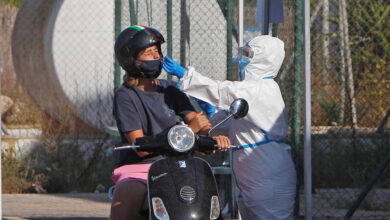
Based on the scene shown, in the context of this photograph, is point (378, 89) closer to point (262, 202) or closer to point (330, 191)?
point (330, 191)

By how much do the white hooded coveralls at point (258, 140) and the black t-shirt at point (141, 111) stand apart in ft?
0.66

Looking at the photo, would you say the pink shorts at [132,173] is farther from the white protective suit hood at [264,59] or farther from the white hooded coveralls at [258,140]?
the white protective suit hood at [264,59]

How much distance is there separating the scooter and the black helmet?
0.63 m

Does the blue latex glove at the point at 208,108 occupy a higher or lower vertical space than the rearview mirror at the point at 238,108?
lower

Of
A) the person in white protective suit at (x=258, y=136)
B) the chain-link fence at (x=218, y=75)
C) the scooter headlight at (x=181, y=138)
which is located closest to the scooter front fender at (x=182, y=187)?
the scooter headlight at (x=181, y=138)

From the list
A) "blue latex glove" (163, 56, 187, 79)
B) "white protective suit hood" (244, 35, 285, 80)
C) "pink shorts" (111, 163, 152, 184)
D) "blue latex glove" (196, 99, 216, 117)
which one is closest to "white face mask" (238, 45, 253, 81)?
"white protective suit hood" (244, 35, 285, 80)

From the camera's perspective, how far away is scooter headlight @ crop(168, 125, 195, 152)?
11.1 ft

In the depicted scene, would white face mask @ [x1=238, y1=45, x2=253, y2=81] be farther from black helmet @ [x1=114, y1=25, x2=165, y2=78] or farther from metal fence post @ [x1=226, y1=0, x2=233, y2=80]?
metal fence post @ [x1=226, y1=0, x2=233, y2=80]

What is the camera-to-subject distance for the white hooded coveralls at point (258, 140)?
427cm

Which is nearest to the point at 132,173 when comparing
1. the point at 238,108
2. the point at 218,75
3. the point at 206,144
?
the point at 206,144

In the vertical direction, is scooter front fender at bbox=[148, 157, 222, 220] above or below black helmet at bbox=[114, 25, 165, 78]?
below

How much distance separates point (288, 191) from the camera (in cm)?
434

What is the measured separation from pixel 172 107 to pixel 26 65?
302 inches

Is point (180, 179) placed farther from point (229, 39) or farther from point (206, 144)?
point (229, 39)
